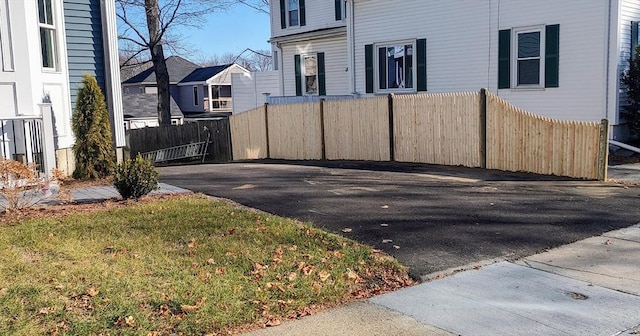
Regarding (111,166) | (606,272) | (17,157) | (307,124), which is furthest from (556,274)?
(307,124)

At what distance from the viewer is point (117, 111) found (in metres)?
13.0

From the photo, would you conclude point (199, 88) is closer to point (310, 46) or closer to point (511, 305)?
point (310, 46)

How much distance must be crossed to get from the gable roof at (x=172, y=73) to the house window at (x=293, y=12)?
24.0 meters

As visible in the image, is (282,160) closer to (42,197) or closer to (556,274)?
(42,197)

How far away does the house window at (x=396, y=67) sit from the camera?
1864 centimetres

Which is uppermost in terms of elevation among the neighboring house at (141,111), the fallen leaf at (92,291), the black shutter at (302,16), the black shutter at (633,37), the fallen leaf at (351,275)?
the black shutter at (302,16)

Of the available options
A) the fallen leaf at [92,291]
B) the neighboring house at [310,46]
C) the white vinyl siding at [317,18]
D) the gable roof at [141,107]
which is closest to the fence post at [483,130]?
the fallen leaf at [92,291]

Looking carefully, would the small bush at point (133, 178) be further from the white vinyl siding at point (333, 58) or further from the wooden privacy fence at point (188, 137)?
the white vinyl siding at point (333, 58)

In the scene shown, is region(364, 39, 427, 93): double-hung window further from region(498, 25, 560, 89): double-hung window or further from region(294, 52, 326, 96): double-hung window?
region(294, 52, 326, 96): double-hung window

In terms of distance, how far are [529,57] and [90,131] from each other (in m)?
11.4

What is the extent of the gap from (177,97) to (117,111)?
37.6 m

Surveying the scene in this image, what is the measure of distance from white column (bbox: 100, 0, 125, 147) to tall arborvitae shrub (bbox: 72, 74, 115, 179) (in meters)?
1.24

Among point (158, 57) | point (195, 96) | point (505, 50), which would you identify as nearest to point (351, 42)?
point (505, 50)

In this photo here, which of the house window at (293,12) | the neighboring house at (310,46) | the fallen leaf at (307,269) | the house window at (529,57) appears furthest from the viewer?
the house window at (293,12)
